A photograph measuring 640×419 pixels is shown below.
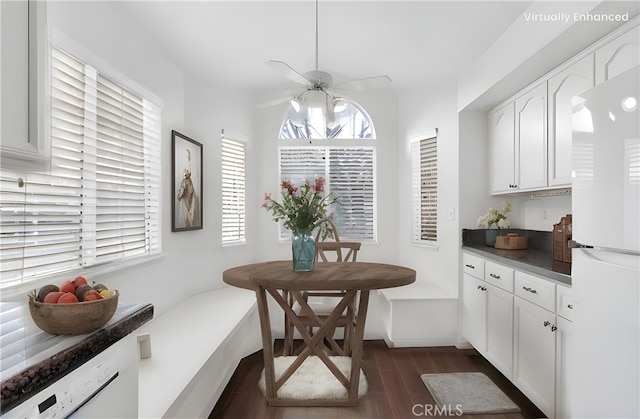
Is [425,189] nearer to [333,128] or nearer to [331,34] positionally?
[333,128]

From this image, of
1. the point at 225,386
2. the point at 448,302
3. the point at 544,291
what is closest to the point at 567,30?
the point at 544,291

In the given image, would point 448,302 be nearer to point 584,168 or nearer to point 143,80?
point 584,168

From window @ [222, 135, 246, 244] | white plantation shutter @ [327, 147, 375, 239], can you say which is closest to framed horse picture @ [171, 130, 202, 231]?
window @ [222, 135, 246, 244]

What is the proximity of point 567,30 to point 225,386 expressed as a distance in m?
3.27

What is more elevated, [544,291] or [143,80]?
[143,80]

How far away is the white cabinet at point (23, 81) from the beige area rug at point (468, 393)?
8.66ft

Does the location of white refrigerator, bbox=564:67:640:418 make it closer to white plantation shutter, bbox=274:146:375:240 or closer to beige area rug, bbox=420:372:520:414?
beige area rug, bbox=420:372:520:414

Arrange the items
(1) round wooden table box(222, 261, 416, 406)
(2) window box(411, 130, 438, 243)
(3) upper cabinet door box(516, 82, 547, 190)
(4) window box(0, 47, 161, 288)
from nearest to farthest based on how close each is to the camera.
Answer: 1. (4) window box(0, 47, 161, 288)
2. (1) round wooden table box(222, 261, 416, 406)
3. (3) upper cabinet door box(516, 82, 547, 190)
4. (2) window box(411, 130, 438, 243)

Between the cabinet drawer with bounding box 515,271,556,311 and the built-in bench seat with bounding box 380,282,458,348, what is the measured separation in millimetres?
1008

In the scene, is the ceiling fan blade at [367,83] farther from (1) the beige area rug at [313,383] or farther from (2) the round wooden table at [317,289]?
(1) the beige area rug at [313,383]

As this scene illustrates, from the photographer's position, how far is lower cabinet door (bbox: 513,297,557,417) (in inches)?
75.3

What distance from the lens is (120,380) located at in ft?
3.18

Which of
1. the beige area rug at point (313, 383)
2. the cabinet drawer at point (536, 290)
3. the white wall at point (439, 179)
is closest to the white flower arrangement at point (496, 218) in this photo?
the white wall at point (439, 179)

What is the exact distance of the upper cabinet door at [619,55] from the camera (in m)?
1.71
